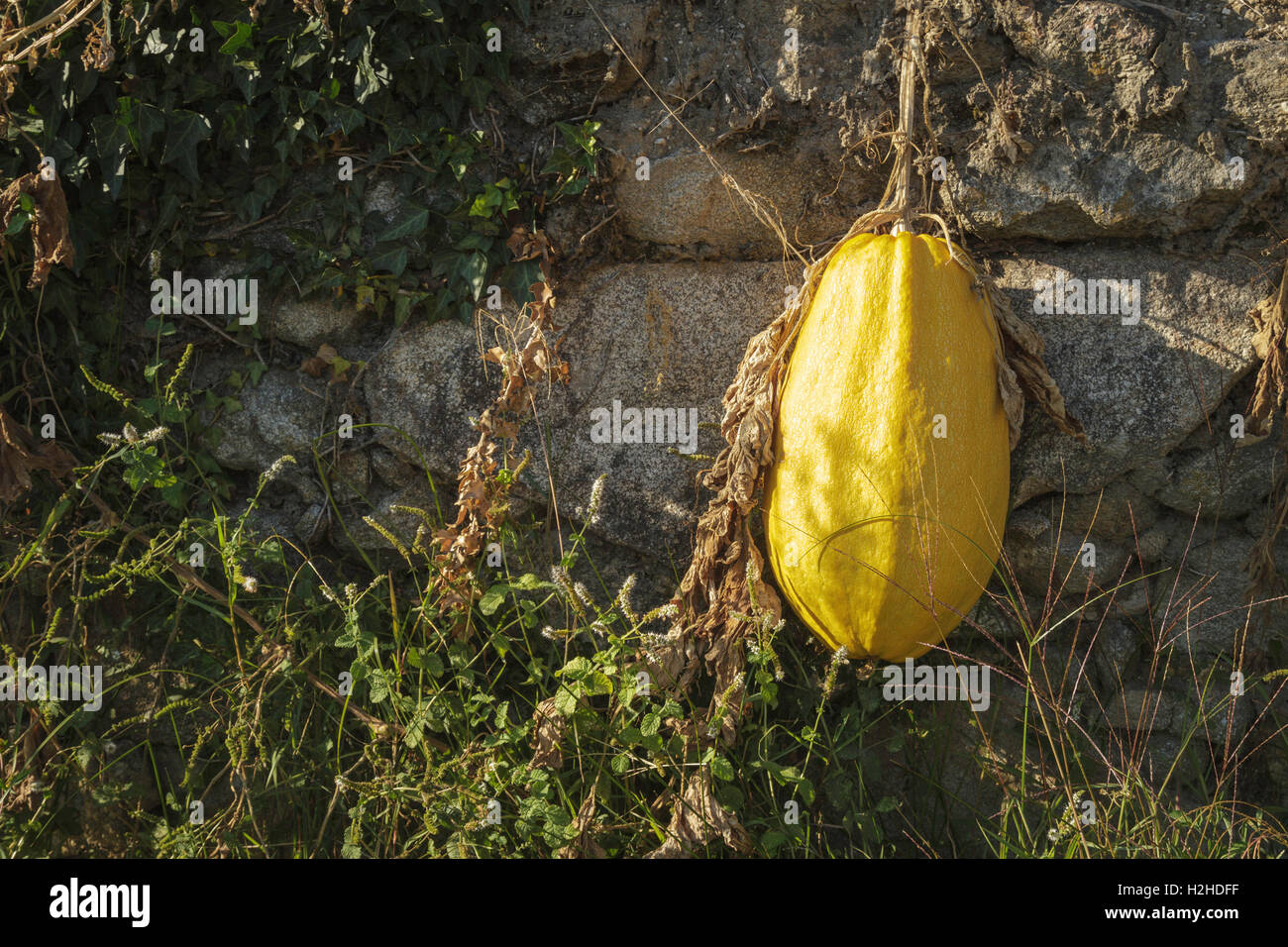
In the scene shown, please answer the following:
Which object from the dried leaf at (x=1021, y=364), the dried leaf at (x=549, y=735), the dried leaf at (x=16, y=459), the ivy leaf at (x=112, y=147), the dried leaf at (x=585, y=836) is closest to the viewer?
the dried leaf at (x=585, y=836)

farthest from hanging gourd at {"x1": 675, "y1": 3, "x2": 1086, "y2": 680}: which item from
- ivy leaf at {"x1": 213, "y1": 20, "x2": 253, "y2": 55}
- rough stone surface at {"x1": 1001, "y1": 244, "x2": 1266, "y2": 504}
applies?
ivy leaf at {"x1": 213, "y1": 20, "x2": 253, "y2": 55}

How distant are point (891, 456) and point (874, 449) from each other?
0.15 feet

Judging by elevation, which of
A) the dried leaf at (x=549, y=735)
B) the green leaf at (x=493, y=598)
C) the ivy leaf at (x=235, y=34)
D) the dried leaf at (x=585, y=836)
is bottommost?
the dried leaf at (x=585, y=836)

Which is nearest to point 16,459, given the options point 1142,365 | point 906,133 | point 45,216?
point 45,216

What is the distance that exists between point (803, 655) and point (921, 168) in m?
1.49

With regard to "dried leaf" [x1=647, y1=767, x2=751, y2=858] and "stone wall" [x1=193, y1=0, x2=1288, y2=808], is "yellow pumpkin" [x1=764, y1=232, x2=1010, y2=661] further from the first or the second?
"dried leaf" [x1=647, y1=767, x2=751, y2=858]

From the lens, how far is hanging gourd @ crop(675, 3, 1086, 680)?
9.13 feet

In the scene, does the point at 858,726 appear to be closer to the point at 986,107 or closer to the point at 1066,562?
the point at 1066,562

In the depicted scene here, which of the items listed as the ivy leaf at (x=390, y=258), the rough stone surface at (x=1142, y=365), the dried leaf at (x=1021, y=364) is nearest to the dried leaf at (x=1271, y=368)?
the rough stone surface at (x=1142, y=365)

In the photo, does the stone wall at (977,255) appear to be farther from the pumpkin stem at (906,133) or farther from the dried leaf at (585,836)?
the dried leaf at (585,836)

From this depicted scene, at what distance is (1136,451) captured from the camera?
10.3 feet

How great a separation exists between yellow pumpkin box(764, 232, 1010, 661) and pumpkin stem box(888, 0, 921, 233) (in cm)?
18

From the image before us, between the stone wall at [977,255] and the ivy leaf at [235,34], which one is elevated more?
the ivy leaf at [235,34]

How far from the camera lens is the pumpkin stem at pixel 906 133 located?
3.11 metres
